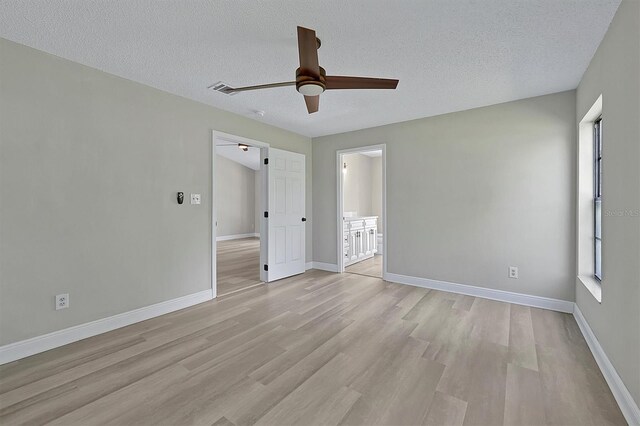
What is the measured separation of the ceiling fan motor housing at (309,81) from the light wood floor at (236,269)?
299 cm

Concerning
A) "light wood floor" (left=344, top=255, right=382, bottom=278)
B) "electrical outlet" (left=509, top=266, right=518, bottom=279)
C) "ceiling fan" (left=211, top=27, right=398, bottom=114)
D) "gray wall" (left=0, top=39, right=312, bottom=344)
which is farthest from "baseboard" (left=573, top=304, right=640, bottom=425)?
"gray wall" (left=0, top=39, right=312, bottom=344)

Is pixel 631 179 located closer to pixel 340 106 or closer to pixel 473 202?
pixel 473 202

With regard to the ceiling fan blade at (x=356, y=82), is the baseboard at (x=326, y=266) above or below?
below

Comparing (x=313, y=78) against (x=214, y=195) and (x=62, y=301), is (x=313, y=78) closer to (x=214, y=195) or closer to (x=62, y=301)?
(x=214, y=195)

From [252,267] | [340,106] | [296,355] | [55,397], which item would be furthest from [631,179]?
[252,267]

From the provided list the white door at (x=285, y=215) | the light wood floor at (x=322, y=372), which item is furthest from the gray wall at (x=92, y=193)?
the white door at (x=285, y=215)

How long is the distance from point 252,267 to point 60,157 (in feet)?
11.7

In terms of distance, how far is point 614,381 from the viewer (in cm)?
178

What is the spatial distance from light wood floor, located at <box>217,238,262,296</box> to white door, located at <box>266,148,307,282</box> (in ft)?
1.60

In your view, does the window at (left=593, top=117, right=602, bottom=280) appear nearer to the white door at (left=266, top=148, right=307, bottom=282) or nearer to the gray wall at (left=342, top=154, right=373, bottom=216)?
the white door at (left=266, top=148, right=307, bottom=282)

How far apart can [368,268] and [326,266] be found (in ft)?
2.71

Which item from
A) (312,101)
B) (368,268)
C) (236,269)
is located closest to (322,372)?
(312,101)

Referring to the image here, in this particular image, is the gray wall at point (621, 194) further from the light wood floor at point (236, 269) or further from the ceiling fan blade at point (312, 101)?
the light wood floor at point (236, 269)

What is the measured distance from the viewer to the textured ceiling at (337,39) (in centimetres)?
183
